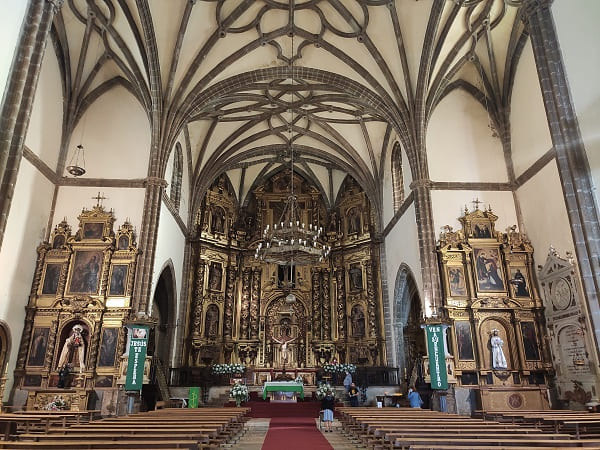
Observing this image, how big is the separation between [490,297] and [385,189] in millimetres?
8488

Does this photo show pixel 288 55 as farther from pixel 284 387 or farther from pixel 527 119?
pixel 284 387

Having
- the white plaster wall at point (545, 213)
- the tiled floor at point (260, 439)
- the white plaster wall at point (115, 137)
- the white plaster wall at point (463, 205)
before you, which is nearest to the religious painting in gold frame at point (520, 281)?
the white plaster wall at point (545, 213)

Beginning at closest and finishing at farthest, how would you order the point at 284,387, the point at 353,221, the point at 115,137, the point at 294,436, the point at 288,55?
1. the point at 294,436
2. the point at 284,387
3. the point at 115,137
4. the point at 288,55
5. the point at 353,221

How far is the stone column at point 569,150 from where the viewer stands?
368 inches

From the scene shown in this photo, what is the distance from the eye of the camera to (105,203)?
16.4 m

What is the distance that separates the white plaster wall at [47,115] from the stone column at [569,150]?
1463cm

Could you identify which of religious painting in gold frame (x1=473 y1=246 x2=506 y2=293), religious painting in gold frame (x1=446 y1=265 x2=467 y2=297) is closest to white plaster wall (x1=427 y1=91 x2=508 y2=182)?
religious painting in gold frame (x1=473 y1=246 x2=506 y2=293)

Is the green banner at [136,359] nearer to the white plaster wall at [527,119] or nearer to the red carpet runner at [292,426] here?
the red carpet runner at [292,426]

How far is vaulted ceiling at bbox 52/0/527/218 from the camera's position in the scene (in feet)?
49.5

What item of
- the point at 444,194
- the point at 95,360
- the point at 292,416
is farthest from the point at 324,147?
the point at 95,360

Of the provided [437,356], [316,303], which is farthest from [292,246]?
[316,303]

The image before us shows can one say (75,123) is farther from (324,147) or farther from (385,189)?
(385,189)

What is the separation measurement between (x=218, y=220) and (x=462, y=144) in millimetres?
13767

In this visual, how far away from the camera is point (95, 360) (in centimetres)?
1440
